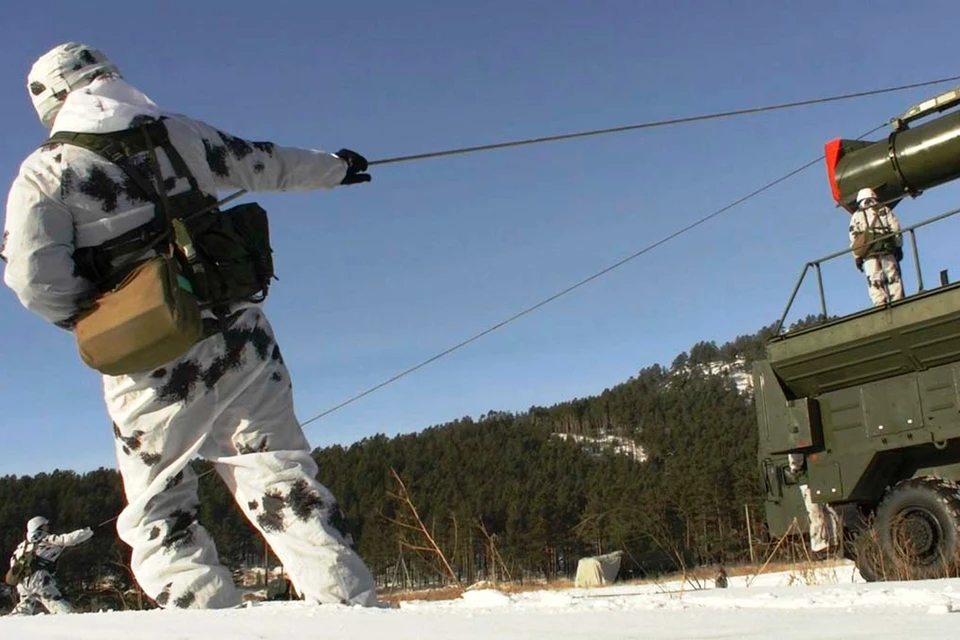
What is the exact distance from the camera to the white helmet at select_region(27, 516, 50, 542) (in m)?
8.52

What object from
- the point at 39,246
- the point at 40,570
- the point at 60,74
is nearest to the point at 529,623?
the point at 39,246

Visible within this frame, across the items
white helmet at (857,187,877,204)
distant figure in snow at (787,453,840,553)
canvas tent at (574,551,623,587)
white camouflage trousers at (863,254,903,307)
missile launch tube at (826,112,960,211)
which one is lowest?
canvas tent at (574,551,623,587)

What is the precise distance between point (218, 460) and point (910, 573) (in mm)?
4965

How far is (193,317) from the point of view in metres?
2.32

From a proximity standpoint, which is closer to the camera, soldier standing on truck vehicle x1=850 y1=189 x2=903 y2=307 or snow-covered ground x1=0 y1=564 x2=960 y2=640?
snow-covered ground x1=0 y1=564 x2=960 y2=640

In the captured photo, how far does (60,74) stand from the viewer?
2781 millimetres

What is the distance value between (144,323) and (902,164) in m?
7.02

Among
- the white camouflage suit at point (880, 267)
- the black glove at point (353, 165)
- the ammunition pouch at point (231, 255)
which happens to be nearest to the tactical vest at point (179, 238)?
the ammunition pouch at point (231, 255)

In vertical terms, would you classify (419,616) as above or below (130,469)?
below

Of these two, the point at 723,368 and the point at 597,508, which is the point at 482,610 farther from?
the point at 723,368

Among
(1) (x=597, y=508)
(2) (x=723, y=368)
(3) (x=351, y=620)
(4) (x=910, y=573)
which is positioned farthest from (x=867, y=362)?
(2) (x=723, y=368)

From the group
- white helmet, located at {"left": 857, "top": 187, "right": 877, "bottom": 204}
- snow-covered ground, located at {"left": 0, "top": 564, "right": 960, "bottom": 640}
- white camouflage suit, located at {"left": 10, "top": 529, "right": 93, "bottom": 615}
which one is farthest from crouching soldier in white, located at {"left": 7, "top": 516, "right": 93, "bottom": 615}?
white helmet, located at {"left": 857, "top": 187, "right": 877, "bottom": 204}

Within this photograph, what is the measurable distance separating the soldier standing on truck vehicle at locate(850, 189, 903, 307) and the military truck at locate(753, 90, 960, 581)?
0.77 feet

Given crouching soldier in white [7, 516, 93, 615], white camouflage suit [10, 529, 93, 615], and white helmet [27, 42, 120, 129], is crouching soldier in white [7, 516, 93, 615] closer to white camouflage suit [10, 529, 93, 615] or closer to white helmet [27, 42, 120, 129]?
white camouflage suit [10, 529, 93, 615]
